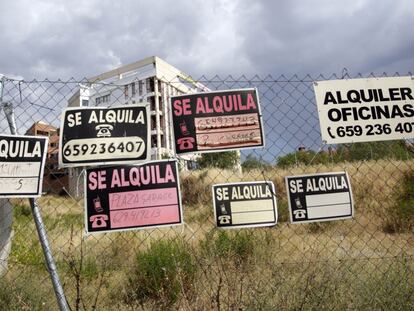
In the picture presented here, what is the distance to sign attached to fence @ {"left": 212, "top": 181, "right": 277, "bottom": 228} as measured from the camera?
2.76m

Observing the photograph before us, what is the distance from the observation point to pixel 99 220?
103 inches

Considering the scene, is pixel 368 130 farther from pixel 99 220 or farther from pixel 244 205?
pixel 99 220

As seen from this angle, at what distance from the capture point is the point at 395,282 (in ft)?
11.3

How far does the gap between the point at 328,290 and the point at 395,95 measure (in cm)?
175

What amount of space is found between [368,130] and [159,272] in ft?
9.74

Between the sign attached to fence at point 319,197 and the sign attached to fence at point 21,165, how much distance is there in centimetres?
172

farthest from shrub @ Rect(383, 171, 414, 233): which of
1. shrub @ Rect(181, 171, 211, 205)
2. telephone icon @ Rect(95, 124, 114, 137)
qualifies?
telephone icon @ Rect(95, 124, 114, 137)

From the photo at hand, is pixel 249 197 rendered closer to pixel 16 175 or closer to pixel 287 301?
pixel 287 301

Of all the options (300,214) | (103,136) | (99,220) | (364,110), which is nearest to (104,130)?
(103,136)

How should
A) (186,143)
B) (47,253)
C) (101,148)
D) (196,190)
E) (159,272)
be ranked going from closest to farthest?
(47,253), (101,148), (186,143), (159,272), (196,190)

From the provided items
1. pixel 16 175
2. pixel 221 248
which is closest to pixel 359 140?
pixel 16 175

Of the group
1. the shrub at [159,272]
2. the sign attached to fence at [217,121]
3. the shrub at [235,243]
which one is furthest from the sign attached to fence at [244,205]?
the shrub at [235,243]

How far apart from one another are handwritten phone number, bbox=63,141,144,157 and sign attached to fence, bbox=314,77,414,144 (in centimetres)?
141

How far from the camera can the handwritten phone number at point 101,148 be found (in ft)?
8.42
